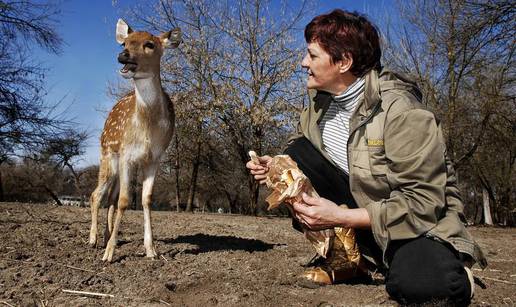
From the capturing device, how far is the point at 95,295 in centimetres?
304

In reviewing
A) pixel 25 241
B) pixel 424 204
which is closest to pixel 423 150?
pixel 424 204

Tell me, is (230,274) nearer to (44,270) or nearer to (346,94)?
(44,270)

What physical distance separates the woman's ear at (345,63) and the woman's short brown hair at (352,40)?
14 millimetres

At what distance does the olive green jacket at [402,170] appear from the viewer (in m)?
2.47

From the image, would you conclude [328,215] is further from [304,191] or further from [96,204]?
[96,204]

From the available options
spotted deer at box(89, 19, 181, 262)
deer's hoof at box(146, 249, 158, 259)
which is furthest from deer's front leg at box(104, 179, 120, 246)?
deer's hoof at box(146, 249, 158, 259)

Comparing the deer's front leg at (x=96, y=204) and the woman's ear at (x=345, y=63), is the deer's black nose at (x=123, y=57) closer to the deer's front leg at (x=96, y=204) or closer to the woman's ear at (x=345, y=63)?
the deer's front leg at (x=96, y=204)

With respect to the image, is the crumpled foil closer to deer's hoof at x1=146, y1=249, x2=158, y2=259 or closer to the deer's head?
deer's hoof at x1=146, y1=249, x2=158, y2=259

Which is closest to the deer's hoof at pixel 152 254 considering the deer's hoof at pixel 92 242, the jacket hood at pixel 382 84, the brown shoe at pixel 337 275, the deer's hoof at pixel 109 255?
the deer's hoof at pixel 109 255

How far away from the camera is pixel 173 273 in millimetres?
3740

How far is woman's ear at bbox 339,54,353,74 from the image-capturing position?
2.97 meters

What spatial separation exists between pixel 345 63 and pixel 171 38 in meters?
2.83

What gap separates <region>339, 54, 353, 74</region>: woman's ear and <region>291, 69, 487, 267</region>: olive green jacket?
0.50ft

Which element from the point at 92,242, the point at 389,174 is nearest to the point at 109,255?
the point at 92,242
